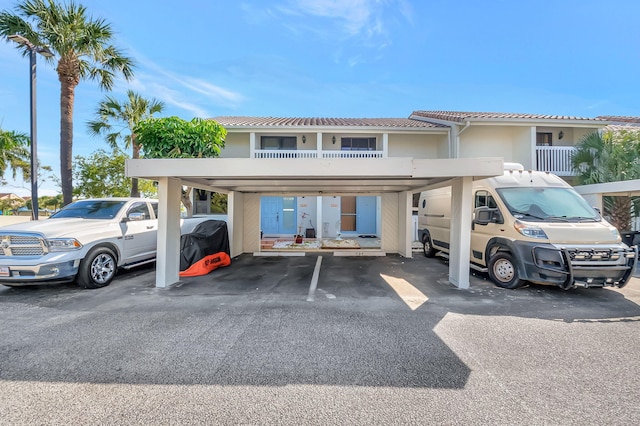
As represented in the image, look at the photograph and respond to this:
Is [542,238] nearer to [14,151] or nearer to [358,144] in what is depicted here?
[358,144]

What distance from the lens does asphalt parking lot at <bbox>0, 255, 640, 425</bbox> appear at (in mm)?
2275

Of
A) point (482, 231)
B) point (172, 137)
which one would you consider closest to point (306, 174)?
point (172, 137)

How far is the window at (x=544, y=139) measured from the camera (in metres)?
13.5

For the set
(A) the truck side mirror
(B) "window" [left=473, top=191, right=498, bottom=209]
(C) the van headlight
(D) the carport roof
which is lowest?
(C) the van headlight

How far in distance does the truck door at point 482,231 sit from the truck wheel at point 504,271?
1.04 ft

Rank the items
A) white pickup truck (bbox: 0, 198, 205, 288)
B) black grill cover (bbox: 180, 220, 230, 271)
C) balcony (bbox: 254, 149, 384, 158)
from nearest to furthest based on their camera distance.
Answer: white pickup truck (bbox: 0, 198, 205, 288) → black grill cover (bbox: 180, 220, 230, 271) → balcony (bbox: 254, 149, 384, 158)

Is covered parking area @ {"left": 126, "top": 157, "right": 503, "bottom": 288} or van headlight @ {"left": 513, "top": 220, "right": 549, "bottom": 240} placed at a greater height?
covered parking area @ {"left": 126, "top": 157, "right": 503, "bottom": 288}

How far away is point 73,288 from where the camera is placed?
577 centimetres

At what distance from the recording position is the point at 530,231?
5.39m

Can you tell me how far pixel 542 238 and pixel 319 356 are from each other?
4833 millimetres

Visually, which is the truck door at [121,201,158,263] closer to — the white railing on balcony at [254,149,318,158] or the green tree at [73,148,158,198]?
the white railing on balcony at [254,149,318,158]

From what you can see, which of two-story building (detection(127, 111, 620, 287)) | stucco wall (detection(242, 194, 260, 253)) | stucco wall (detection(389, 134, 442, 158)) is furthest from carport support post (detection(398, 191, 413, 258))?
stucco wall (detection(242, 194, 260, 253))

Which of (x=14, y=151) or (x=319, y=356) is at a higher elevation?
(x=14, y=151)

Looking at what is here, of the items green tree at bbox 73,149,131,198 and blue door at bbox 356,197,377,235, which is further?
blue door at bbox 356,197,377,235
